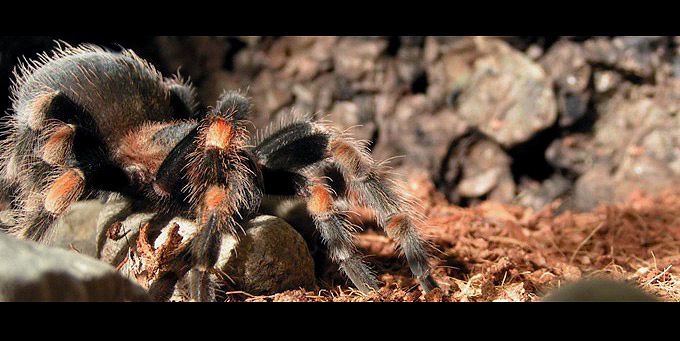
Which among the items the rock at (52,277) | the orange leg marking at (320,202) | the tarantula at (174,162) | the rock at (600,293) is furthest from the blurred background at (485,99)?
the rock at (600,293)

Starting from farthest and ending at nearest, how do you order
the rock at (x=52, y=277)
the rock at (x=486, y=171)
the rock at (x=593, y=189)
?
the rock at (x=486, y=171)
the rock at (x=593, y=189)
the rock at (x=52, y=277)

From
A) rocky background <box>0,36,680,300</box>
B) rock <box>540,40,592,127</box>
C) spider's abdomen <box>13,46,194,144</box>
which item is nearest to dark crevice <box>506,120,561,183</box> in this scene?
rocky background <box>0,36,680,300</box>

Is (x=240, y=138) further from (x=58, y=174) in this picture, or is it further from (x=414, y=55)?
(x=414, y=55)

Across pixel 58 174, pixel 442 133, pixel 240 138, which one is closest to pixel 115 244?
pixel 58 174

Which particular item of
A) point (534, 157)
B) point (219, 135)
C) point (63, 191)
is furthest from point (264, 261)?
point (534, 157)

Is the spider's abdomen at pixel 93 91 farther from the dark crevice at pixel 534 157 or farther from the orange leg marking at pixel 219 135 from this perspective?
the dark crevice at pixel 534 157
